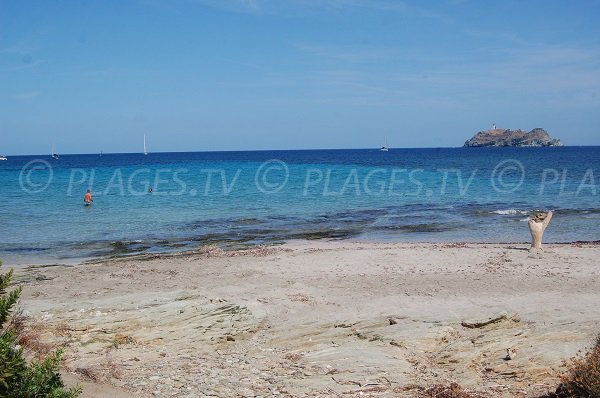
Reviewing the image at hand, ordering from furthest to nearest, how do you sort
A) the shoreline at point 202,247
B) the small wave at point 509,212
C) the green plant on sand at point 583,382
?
the small wave at point 509,212 → the shoreline at point 202,247 → the green plant on sand at point 583,382

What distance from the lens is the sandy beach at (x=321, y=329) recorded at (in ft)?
28.3

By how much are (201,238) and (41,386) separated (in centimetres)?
2149

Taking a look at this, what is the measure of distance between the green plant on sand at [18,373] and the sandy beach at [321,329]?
2787 millimetres

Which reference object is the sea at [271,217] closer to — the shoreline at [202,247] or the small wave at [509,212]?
the small wave at [509,212]

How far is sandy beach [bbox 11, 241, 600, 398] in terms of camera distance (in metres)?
8.62

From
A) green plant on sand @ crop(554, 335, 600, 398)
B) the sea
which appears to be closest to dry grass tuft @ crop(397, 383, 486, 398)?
green plant on sand @ crop(554, 335, 600, 398)

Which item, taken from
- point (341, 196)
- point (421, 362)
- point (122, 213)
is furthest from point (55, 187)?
point (421, 362)

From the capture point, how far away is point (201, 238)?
26875 millimetres

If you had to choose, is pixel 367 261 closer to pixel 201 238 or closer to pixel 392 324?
pixel 392 324

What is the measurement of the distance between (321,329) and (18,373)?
6.44 metres

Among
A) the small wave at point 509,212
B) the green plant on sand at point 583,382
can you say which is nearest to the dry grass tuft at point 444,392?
the green plant on sand at point 583,382

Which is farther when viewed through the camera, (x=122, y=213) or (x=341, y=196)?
A: (x=341, y=196)

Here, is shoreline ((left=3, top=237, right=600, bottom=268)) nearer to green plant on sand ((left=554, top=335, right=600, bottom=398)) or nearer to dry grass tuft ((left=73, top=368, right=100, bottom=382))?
dry grass tuft ((left=73, top=368, right=100, bottom=382))

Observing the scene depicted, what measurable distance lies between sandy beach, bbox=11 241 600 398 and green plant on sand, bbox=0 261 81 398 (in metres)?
2.79
